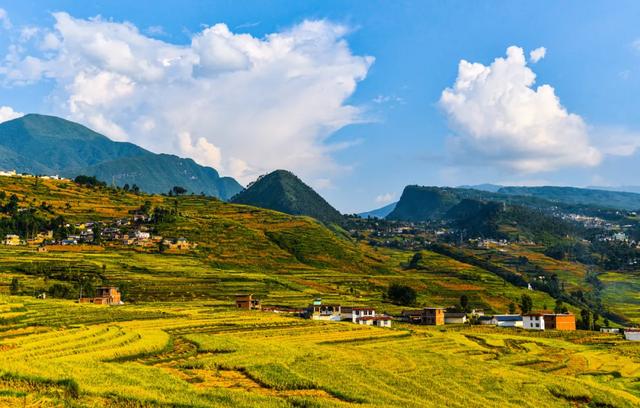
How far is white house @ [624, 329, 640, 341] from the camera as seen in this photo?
92562mm

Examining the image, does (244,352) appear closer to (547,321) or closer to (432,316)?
(432,316)

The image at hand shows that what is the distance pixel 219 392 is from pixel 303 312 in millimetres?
64495

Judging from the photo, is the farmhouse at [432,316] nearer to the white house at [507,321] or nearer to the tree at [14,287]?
the white house at [507,321]

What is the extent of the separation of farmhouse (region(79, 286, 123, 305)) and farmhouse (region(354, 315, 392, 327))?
43.7m

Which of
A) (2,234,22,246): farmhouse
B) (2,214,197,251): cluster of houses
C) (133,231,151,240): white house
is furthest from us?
(133,231,151,240): white house

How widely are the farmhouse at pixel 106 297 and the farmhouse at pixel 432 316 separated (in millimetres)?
54790

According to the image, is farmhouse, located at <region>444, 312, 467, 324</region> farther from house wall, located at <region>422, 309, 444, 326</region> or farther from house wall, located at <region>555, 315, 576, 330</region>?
house wall, located at <region>555, 315, 576, 330</region>

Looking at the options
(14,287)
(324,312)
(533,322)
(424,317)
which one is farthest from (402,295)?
(14,287)

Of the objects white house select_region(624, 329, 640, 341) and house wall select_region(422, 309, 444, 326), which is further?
house wall select_region(422, 309, 444, 326)

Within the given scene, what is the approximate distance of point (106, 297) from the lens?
332 ft

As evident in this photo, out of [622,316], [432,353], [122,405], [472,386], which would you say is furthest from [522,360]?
[622,316]

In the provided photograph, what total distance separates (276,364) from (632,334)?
74.3 m

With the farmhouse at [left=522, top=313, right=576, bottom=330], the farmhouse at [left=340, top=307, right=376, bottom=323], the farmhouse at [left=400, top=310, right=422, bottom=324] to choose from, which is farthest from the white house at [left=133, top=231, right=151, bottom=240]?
the farmhouse at [left=522, top=313, right=576, bottom=330]

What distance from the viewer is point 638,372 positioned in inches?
2313
